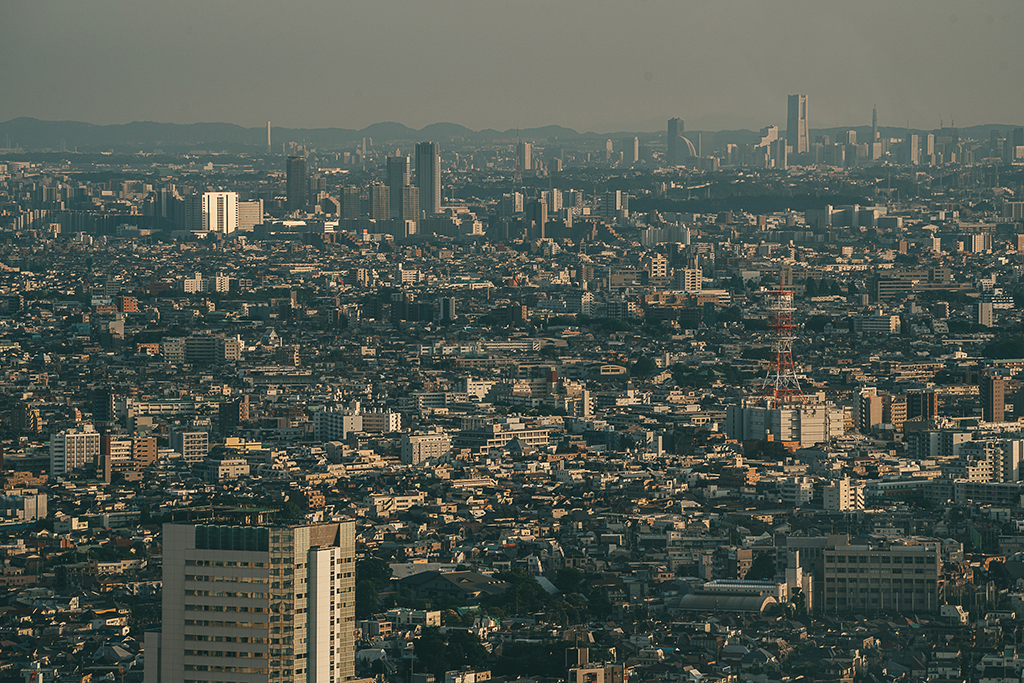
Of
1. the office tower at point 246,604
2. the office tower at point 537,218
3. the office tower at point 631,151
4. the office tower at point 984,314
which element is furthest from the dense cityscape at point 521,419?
the office tower at point 631,151

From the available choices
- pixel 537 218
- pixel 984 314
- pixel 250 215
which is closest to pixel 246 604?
pixel 984 314

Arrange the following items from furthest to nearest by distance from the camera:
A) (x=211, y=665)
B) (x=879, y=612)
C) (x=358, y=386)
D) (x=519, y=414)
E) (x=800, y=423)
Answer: (x=358, y=386)
(x=519, y=414)
(x=800, y=423)
(x=879, y=612)
(x=211, y=665)

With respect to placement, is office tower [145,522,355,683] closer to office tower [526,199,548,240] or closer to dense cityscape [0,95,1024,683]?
dense cityscape [0,95,1024,683]

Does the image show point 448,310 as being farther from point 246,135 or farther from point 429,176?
point 246,135

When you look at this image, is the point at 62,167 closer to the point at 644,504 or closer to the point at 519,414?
the point at 519,414

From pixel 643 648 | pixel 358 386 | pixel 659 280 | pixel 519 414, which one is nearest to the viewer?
pixel 643 648

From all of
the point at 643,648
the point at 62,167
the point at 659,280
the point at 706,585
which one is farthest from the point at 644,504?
the point at 62,167

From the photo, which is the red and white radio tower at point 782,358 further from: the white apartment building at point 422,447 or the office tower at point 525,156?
the office tower at point 525,156

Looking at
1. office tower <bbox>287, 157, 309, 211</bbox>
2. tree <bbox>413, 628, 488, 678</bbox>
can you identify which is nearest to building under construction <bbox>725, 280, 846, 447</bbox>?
tree <bbox>413, 628, 488, 678</bbox>
